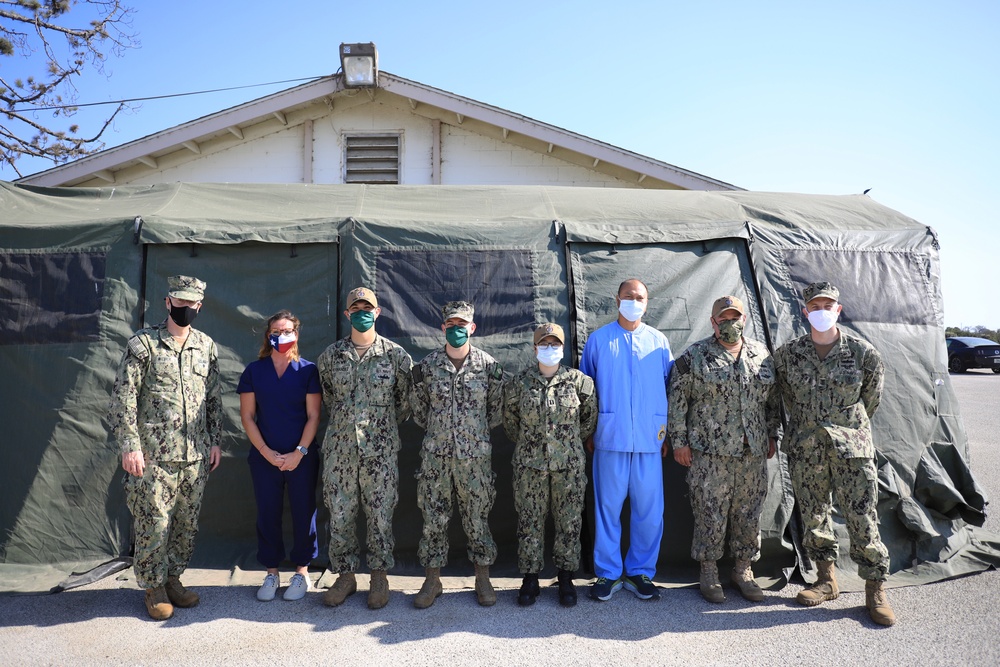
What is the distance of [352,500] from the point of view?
407 centimetres

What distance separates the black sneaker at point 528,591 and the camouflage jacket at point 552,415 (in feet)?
2.34

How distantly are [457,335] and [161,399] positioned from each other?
1.78 meters

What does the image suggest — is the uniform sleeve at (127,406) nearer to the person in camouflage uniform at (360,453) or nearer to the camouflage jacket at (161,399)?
the camouflage jacket at (161,399)

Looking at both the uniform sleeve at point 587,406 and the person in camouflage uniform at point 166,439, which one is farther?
the uniform sleeve at point 587,406

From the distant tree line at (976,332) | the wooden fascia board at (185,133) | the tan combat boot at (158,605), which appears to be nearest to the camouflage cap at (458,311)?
the tan combat boot at (158,605)

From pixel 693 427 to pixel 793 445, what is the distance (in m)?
0.63

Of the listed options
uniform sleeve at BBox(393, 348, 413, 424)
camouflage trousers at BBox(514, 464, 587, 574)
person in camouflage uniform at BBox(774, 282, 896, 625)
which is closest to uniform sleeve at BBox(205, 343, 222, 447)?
uniform sleeve at BBox(393, 348, 413, 424)

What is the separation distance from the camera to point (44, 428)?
470cm

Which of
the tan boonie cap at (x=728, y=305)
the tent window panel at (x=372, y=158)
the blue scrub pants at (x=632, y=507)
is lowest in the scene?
the blue scrub pants at (x=632, y=507)

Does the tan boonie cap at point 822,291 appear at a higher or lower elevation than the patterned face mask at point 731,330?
higher

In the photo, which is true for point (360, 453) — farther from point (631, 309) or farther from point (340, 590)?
point (631, 309)

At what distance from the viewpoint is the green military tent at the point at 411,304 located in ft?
15.3

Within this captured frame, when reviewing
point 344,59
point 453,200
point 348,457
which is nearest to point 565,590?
point 348,457

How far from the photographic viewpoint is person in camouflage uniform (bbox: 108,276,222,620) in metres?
3.87
